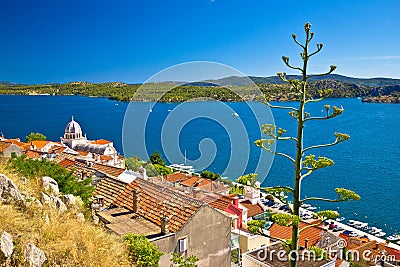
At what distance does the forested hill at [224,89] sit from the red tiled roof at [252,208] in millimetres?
7363

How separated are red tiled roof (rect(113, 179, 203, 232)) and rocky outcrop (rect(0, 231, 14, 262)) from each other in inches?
168

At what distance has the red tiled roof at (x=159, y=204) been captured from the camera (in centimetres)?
872

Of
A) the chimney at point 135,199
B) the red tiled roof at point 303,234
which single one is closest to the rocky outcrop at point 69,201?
the chimney at point 135,199

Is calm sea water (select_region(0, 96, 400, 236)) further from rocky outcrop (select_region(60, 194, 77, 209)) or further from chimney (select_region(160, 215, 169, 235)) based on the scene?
rocky outcrop (select_region(60, 194, 77, 209))

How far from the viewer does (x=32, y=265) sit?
444 centimetres

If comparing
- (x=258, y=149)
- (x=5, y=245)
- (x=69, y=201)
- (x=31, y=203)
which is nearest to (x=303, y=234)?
(x=69, y=201)

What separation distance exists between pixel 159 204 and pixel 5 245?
5289mm

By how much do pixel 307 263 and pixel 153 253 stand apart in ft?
14.9

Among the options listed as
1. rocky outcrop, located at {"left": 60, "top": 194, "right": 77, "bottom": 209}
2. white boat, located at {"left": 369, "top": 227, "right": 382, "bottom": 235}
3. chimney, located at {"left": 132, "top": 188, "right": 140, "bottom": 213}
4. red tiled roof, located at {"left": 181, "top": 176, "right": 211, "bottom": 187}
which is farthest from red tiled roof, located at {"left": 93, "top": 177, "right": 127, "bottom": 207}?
white boat, located at {"left": 369, "top": 227, "right": 382, "bottom": 235}

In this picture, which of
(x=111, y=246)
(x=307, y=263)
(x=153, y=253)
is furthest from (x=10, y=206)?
(x=307, y=263)

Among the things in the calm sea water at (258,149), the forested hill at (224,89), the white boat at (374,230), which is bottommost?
the white boat at (374,230)

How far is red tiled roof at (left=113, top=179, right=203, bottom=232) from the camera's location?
28.6ft

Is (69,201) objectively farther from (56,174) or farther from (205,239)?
(205,239)

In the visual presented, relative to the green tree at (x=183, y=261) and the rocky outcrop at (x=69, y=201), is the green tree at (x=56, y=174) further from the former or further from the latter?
the green tree at (x=183, y=261)
